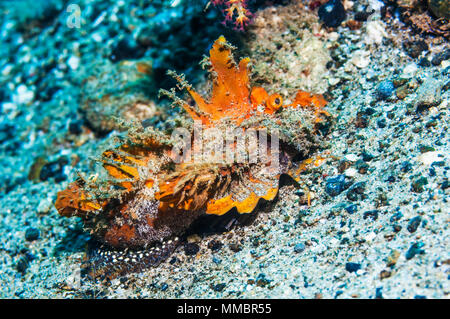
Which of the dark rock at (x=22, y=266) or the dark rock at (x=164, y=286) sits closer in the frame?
the dark rock at (x=164, y=286)

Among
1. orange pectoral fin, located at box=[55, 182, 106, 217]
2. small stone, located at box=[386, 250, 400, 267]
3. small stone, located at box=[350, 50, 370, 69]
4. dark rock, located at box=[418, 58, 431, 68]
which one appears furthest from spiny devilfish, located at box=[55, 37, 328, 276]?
dark rock, located at box=[418, 58, 431, 68]

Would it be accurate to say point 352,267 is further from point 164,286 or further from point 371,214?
point 164,286

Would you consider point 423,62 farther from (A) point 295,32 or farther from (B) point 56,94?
(B) point 56,94

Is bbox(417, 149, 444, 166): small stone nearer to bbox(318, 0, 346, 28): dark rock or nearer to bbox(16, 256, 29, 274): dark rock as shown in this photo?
bbox(318, 0, 346, 28): dark rock

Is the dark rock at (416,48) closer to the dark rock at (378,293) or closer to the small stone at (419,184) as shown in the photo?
the small stone at (419,184)

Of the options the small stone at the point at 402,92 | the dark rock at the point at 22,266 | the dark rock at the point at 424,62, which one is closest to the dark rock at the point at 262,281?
the small stone at the point at 402,92

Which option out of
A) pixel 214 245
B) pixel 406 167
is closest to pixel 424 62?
pixel 406 167
